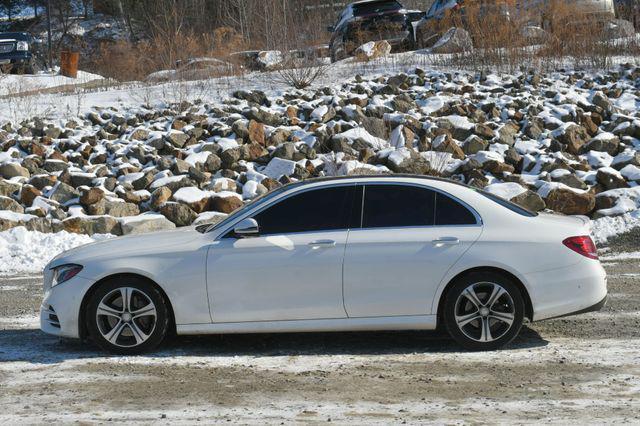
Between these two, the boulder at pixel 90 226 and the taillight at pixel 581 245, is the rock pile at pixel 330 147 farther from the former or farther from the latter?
the taillight at pixel 581 245

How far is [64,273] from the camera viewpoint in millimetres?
7984

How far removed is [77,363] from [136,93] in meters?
16.0

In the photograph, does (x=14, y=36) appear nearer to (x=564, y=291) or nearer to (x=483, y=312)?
(x=483, y=312)

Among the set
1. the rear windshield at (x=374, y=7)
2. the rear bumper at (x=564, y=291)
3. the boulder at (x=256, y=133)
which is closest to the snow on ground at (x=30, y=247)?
the boulder at (x=256, y=133)

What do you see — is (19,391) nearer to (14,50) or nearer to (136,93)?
(136,93)

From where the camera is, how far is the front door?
775 cm

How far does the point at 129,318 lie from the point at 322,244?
1.62 m

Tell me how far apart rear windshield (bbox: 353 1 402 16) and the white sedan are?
2054 centimetres

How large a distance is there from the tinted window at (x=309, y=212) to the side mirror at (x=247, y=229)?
9cm

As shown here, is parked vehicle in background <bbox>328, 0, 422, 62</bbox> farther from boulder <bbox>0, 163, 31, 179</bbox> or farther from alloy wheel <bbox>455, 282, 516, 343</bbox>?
alloy wheel <bbox>455, 282, 516, 343</bbox>

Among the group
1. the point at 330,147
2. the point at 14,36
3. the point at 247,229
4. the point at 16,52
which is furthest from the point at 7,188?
the point at 14,36

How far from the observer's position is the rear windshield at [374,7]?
2775cm

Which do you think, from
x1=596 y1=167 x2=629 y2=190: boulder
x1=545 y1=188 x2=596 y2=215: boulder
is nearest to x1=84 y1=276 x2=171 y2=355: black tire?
x1=545 y1=188 x2=596 y2=215: boulder

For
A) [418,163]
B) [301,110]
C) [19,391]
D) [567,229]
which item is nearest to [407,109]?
[301,110]
